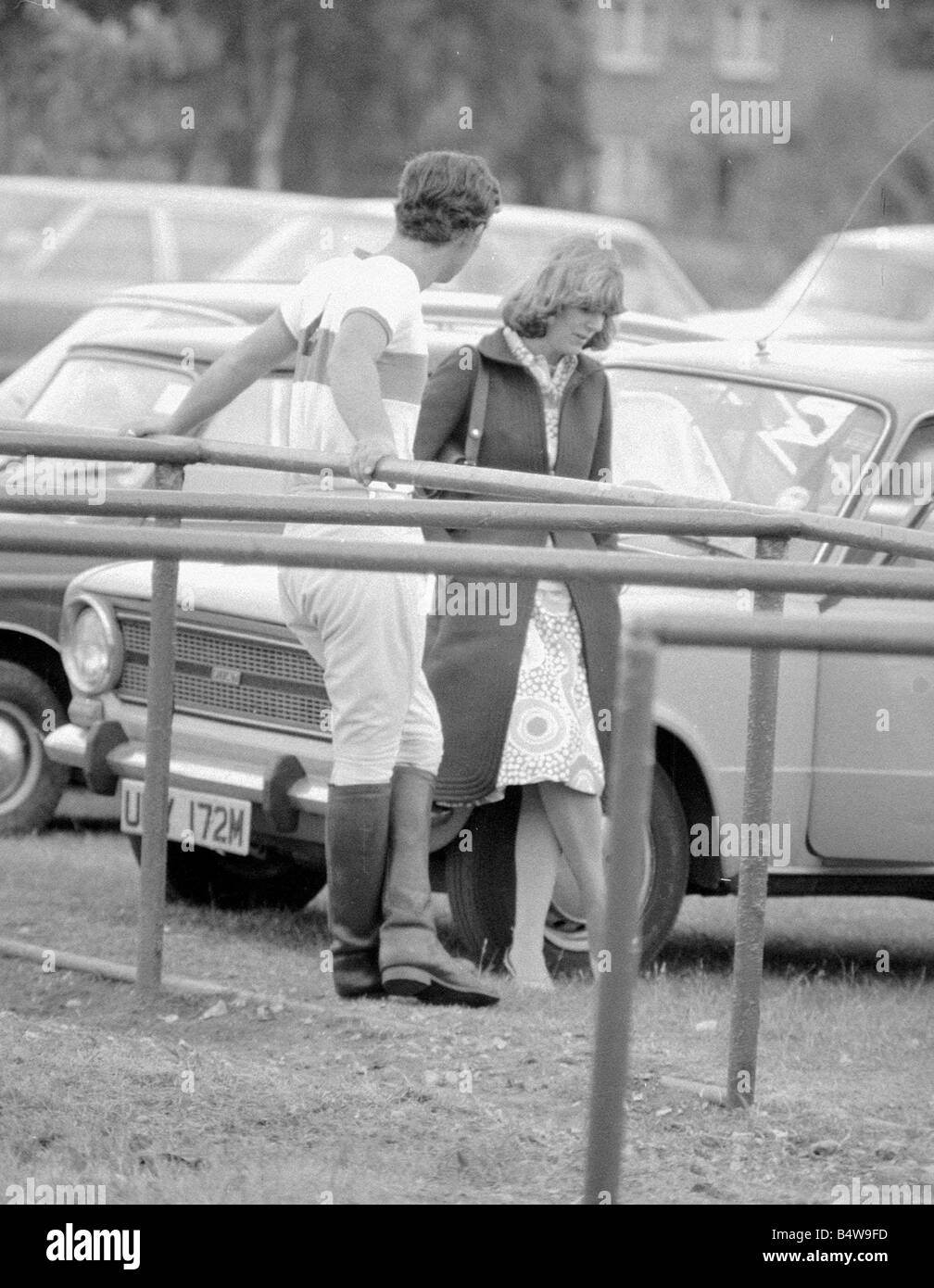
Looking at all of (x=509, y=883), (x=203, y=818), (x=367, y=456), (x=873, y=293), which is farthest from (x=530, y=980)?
(x=873, y=293)

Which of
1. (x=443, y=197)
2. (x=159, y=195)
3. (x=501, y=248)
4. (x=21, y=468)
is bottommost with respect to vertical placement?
(x=21, y=468)

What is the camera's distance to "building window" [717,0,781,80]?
53.9 m

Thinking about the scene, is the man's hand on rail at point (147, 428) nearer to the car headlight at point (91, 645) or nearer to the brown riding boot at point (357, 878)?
the brown riding boot at point (357, 878)

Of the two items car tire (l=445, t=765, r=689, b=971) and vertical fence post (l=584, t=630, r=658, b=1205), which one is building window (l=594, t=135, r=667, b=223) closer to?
car tire (l=445, t=765, r=689, b=971)

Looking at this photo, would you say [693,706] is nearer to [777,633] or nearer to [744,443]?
[744,443]

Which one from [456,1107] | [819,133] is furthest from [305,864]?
[819,133]

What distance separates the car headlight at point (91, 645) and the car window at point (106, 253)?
9.86m

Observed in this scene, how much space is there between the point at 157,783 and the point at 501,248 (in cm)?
1012

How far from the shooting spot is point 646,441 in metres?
6.39

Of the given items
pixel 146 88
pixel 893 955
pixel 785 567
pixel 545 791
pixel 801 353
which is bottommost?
pixel 893 955

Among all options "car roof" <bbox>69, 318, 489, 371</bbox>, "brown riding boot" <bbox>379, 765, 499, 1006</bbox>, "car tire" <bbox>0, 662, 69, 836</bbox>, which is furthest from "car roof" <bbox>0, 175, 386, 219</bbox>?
"brown riding boot" <bbox>379, 765, 499, 1006</bbox>

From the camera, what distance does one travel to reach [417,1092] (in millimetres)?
4312
